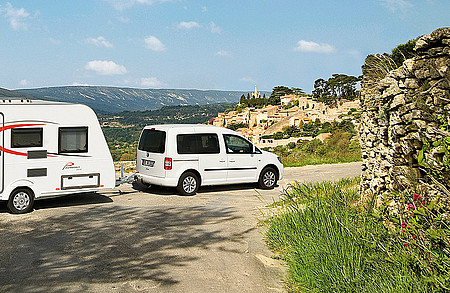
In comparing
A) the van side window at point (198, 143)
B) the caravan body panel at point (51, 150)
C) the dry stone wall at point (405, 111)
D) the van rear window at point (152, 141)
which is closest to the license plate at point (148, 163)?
the van rear window at point (152, 141)

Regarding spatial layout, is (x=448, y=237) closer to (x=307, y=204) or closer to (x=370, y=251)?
(x=370, y=251)

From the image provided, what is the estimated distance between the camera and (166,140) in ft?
40.1

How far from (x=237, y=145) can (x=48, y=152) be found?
5.20 m

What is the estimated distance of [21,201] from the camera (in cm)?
1017

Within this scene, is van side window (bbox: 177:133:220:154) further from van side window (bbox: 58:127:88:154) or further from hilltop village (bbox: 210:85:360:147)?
hilltop village (bbox: 210:85:360:147)

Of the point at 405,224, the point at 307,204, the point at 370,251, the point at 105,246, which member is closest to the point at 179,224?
the point at 105,246

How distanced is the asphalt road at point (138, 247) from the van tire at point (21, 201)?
0.64ft

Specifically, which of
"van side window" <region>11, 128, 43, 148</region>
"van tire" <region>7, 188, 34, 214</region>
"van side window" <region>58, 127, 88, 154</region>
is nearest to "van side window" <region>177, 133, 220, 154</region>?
"van side window" <region>58, 127, 88, 154</region>

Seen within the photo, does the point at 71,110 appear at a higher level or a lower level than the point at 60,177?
higher

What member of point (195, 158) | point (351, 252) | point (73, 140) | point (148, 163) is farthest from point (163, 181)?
point (351, 252)

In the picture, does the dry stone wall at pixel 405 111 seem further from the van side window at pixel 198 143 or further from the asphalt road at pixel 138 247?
the van side window at pixel 198 143

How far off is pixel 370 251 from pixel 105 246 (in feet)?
13.8

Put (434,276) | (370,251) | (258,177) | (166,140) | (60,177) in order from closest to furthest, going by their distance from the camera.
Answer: (434,276) < (370,251) < (60,177) < (166,140) < (258,177)

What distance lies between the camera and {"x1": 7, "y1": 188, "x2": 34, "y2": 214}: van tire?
10.1 m
